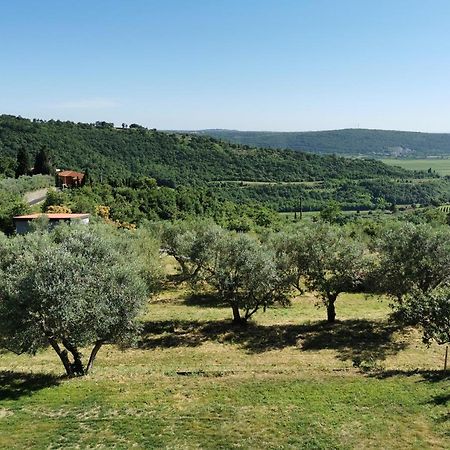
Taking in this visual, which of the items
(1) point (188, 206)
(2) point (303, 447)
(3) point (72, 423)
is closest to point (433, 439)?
(2) point (303, 447)

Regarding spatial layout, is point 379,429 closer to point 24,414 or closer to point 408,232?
point 24,414

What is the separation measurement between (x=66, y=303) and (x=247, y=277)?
629 inches

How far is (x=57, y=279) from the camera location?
25.2 m

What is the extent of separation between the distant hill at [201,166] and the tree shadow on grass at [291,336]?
81.1 metres

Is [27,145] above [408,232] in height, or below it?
above

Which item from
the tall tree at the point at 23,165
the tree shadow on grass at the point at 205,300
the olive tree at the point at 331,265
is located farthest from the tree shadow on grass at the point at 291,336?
the tall tree at the point at 23,165

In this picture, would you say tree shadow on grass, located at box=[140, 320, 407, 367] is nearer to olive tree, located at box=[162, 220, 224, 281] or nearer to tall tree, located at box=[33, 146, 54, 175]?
olive tree, located at box=[162, 220, 224, 281]

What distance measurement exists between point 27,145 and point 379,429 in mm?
138721

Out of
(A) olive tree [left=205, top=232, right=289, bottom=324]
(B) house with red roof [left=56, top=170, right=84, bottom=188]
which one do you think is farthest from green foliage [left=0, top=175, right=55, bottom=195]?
(A) olive tree [left=205, top=232, right=289, bottom=324]

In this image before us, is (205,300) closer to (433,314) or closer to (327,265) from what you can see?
(327,265)

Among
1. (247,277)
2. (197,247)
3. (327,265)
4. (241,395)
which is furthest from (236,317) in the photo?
(241,395)

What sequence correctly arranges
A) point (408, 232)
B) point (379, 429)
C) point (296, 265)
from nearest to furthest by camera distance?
point (379, 429), point (408, 232), point (296, 265)

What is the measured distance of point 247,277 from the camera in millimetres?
37094

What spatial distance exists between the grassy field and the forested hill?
102184 mm
